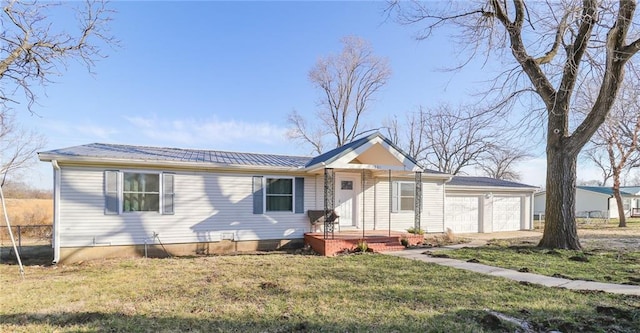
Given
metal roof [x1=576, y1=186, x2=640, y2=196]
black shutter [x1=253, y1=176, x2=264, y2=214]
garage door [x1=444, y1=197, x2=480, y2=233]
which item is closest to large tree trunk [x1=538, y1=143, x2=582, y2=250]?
garage door [x1=444, y1=197, x2=480, y2=233]

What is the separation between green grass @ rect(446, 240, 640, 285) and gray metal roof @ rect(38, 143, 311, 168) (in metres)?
6.53

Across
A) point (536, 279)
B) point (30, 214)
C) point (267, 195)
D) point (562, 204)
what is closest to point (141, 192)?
point (267, 195)

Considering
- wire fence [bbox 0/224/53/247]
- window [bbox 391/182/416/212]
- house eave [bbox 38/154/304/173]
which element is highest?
house eave [bbox 38/154/304/173]

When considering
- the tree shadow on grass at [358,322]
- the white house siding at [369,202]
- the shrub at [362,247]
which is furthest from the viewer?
the white house siding at [369,202]

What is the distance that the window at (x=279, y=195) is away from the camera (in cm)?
1119

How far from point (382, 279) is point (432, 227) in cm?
814

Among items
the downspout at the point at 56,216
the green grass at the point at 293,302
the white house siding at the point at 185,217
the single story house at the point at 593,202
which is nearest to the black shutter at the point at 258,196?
the white house siding at the point at 185,217

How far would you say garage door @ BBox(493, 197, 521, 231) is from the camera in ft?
59.0

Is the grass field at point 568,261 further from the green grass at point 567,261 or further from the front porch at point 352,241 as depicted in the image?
the front porch at point 352,241

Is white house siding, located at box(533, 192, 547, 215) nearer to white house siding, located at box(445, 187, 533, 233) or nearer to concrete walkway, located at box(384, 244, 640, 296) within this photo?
white house siding, located at box(445, 187, 533, 233)

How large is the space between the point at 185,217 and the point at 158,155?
210 cm

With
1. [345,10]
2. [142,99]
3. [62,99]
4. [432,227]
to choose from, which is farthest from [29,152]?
[432,227]

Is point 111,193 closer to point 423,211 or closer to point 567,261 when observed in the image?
point 423,211

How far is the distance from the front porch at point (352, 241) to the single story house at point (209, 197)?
65 centimetres
